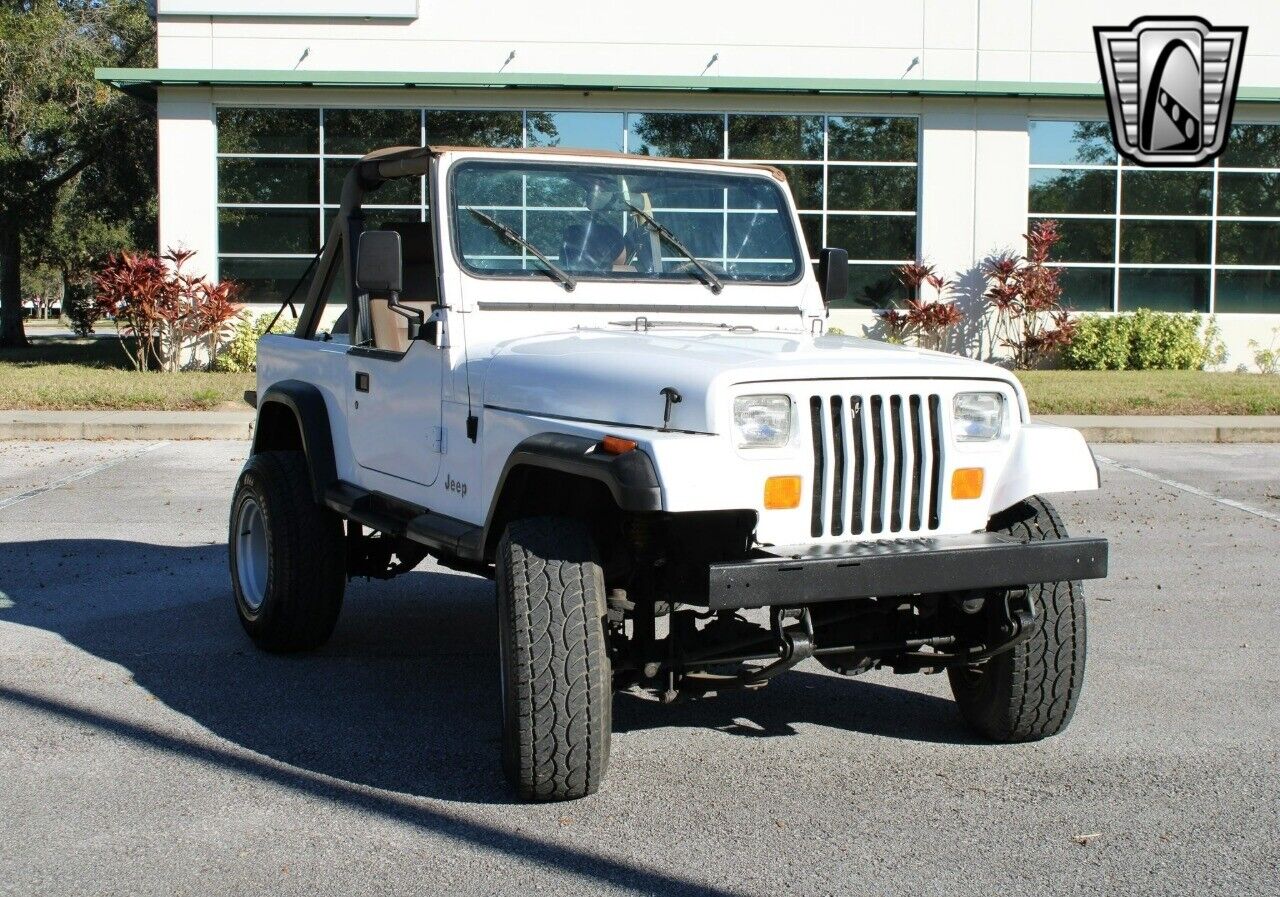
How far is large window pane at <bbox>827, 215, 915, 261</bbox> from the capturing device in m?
23.5

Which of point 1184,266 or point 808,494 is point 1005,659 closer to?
point 808,494

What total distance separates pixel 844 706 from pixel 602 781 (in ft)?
4.31

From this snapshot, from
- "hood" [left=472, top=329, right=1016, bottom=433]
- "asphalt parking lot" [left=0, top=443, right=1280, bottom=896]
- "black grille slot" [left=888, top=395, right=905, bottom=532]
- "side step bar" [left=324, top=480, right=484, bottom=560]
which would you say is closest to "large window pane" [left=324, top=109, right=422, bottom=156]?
"asphalt parking lot" [left=0, top=443, right=1280, bottom=896]

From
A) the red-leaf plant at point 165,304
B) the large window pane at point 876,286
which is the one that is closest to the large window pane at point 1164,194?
the large window pane at point 876,286

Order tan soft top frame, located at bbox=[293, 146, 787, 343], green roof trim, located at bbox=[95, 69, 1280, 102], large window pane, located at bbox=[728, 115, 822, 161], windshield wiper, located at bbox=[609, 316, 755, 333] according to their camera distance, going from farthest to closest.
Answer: large window pane, located at bbox=[728, 115, 822, 161] < green roof trim, located at bbox=[95, 69, 1280, 102] < tan soft top frame, located at bbox=[293, 146, 787, 343] < windshield wiper, located at bbox=[609, 316, 755, 333]

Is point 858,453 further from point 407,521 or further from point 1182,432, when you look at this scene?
point 1182,432

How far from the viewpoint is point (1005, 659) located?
509 centimetres

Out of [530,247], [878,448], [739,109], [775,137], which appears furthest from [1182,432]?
[878,448]

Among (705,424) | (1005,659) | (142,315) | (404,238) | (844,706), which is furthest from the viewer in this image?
(142,315)

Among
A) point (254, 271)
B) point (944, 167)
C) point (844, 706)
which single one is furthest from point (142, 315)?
point (844, 706)

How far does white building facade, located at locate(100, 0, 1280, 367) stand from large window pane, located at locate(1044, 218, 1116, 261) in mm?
45

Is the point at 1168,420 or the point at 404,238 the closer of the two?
the point at 404,238

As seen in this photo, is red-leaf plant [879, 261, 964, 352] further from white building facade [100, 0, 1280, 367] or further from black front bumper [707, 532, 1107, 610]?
black front bumper [707, 532, 1107, 610]

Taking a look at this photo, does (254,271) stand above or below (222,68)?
below
